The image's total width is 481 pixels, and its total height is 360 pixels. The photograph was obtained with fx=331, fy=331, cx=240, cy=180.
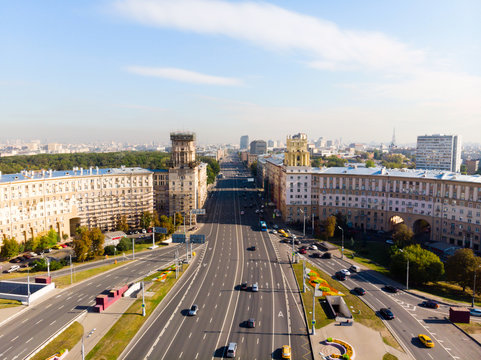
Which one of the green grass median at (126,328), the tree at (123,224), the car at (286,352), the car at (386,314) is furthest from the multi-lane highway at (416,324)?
the tree at (123,224)

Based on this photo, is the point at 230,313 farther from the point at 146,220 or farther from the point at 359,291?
the point at 146,220

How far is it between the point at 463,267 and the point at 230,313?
164ft

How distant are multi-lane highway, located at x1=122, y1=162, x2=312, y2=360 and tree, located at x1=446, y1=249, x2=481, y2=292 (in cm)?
3382

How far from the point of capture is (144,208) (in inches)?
5002

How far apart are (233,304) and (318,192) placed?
3051 inches

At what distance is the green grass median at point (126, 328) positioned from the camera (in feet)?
160

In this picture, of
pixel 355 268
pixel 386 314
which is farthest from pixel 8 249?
pixel 386 314

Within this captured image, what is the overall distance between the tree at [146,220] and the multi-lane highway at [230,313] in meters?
31.7

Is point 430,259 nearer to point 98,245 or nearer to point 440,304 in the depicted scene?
point 440,304

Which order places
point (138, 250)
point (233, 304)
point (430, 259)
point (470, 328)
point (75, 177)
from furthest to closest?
point (75, 177)
point (138, 250)
point (430, 259)
point (233, 304)
point (470, 328)

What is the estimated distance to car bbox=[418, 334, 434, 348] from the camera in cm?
5034

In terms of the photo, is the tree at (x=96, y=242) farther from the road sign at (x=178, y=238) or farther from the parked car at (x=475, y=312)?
the parked car at (x=475, y=312)

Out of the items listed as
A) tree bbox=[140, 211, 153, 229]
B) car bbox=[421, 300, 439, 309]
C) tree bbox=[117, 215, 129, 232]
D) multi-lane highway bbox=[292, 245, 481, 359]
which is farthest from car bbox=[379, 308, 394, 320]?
tree bbox=[117, 215, 129, 232]

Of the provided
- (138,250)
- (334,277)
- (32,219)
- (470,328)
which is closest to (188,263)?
(138,250)
